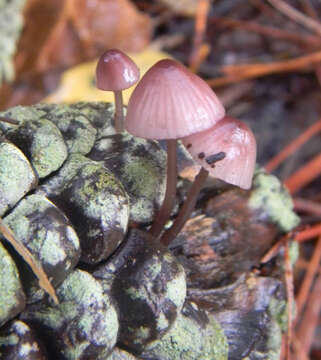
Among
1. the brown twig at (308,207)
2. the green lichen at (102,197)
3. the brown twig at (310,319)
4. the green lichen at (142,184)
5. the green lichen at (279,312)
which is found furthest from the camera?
the brown twig at (308,207)

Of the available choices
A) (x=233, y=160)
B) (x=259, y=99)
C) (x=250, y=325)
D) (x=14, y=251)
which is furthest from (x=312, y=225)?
(x=14, y=251)

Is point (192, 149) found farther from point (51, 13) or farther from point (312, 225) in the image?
point (51, 13)

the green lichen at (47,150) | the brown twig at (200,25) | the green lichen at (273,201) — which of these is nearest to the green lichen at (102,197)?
the green lichen at (47,150)

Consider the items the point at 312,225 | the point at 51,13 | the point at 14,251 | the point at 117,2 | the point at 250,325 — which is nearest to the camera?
the point at 14,251

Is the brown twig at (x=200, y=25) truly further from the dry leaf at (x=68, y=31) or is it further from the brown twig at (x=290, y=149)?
the brown twig at (x=290, y=149)

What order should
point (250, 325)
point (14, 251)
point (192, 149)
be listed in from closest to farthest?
point (14, 251), point (192, 149), point (250, 325)

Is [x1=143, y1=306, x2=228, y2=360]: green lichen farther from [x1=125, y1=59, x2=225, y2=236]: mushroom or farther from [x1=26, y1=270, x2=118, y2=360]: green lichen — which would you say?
[x1=125, y1=59, x2=225, y2=236]: mushroom

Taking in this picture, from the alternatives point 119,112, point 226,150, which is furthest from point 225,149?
point 119,112
